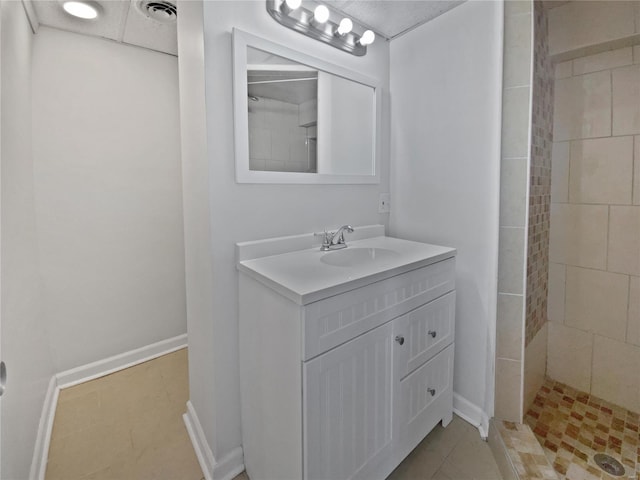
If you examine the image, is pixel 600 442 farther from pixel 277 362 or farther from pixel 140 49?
pixel 140 49

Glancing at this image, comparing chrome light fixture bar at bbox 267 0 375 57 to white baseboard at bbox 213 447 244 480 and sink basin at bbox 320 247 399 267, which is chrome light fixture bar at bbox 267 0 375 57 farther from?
white baseboard at bbox 213 447 244 480

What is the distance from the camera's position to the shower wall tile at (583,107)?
167 centimetres

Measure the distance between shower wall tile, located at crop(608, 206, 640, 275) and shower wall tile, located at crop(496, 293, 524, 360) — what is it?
66cm

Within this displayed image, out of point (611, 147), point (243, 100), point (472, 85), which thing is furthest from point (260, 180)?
point (611, 147)

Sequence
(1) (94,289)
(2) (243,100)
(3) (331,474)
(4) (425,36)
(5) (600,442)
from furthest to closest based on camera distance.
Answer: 1. (1) (94,289)
2. (4) (425,36)
3. (5) (600,442)
4. (2) (243,100)
5. (3) (331,474)

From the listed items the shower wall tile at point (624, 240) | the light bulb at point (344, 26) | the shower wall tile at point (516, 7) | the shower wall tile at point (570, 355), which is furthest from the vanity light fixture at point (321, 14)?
the shower wall tile at point (570, 355)

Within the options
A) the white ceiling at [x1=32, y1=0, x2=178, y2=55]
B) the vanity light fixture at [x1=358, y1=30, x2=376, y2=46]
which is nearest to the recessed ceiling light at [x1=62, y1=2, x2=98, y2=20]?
the white ceiling at [x1=32, y1=0, x2=178, y2=55]

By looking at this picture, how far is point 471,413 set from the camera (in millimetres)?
1668

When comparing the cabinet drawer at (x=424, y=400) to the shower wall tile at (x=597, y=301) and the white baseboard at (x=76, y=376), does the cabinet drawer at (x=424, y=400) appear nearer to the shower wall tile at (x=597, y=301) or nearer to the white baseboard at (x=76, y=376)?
the shower wall tile at (x=597, y=301)

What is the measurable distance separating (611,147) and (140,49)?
9.05 feet

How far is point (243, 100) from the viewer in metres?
1.31

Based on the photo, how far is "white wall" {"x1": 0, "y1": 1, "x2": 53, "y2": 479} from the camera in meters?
1.13

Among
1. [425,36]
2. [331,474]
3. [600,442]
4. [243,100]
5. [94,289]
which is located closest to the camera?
[331,474]

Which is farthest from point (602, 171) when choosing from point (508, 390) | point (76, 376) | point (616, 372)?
point (76, 376)
